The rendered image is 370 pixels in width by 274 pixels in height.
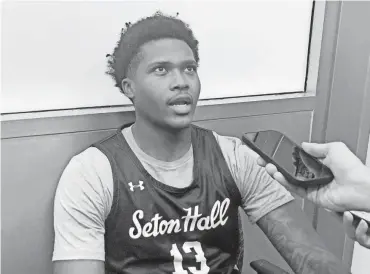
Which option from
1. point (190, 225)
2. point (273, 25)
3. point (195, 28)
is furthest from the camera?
point (273, 25)

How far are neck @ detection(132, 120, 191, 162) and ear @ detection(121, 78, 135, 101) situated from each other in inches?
2.7

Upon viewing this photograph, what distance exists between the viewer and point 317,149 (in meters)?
1.16

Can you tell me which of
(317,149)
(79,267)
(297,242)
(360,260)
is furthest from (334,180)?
(360,260)

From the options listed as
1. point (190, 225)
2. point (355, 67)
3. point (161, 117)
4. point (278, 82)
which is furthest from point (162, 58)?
point (355, 67)

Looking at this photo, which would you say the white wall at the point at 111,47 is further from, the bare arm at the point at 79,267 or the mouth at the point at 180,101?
the bare arm at the point at 79,267

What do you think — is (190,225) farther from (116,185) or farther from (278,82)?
(278,82)

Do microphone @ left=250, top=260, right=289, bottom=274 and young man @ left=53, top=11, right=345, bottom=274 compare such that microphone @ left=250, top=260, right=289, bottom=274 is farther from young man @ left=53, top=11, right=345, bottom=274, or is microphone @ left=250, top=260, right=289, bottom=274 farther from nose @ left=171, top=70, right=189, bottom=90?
nose @ left=171, top=70, right=189, bottom=90

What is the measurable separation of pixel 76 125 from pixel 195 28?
0.44 metres

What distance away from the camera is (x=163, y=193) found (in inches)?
48.3

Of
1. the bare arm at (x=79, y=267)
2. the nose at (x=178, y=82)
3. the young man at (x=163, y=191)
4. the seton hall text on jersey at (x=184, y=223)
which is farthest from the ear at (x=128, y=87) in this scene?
the bare arm at (x=79, y=267)

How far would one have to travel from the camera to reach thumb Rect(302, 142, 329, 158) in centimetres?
116

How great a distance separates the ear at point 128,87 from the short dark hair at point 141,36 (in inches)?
0.7

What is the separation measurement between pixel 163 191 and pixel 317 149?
379 millimetres

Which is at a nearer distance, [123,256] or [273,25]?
[123,256]
